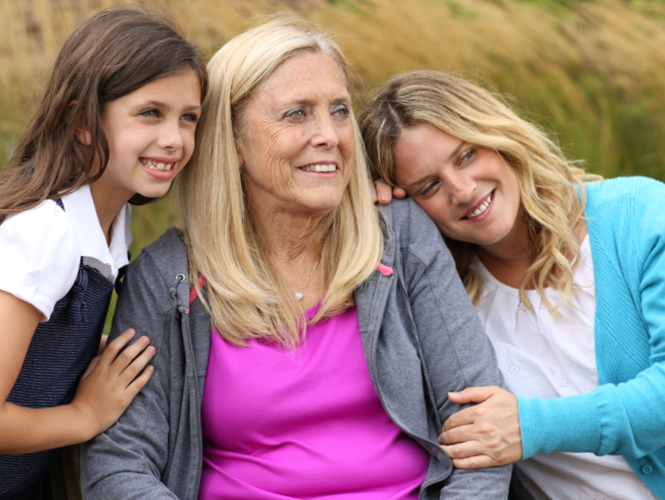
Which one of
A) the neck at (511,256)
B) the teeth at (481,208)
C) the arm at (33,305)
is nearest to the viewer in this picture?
the arm at (33,305)

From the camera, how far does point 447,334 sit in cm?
200

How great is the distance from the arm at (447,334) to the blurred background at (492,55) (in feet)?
6.84

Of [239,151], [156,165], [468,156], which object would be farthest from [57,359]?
[468,156]

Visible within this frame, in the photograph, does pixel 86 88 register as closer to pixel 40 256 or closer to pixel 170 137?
pixel 170 137

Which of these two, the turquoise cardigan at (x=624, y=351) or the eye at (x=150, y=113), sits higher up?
the eye at (x=150, y=113)

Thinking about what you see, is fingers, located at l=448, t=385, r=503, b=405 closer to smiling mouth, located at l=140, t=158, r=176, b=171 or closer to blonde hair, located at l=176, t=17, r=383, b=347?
blonde hair, located at l=176, t=17, r=383, b=347

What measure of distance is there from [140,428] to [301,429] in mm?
465

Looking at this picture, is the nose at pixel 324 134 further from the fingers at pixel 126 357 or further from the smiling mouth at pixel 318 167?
the fingers at pixel 126 357

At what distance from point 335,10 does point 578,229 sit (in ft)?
8.32

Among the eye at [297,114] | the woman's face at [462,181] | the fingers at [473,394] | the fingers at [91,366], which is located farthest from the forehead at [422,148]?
the fingers at [91,366]

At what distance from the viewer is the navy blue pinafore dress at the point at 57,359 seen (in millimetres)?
1818

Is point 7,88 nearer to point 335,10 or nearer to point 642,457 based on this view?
point 335,10

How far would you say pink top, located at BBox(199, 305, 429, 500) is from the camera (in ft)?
6.29

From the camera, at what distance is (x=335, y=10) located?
416 centimetres
